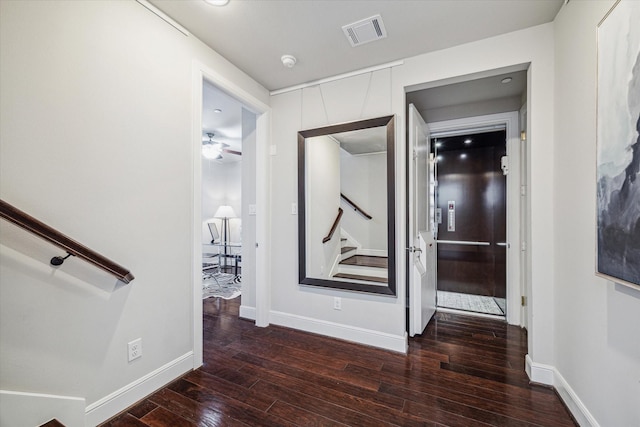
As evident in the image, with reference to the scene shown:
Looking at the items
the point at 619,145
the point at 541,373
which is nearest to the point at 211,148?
the point at 619,145

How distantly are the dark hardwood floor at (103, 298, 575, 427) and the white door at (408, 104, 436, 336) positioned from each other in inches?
11.7

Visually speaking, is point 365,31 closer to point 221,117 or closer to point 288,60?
point 288,60

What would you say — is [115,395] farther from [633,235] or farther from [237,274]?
[237,274]

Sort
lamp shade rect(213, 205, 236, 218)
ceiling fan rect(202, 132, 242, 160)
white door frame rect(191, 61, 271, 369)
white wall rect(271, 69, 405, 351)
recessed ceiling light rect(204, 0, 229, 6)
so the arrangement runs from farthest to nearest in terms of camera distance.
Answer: lamp shade rect(213, 205, 236, 218) < ceiling fan rect(202, 132, 242, 160) < white wall rect(271, 69, 405, 351) < white door frame rect(191, 61, 271, 369) < recessed ceiling light rect(204, 0, 229, 6)

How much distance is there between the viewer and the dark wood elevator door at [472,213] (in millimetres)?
3855

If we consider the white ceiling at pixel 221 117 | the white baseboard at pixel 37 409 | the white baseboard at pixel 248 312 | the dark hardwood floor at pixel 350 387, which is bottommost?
the dark hardwood floor at pixel 350 387

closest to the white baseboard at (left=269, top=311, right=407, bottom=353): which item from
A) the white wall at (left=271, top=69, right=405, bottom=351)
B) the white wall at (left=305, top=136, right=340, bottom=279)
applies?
the white wall at (left=271, top=69, right=405, bottom=351)

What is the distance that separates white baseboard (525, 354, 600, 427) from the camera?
4.70 feet

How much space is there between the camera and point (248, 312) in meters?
3.08

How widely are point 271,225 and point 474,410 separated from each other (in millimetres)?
2263

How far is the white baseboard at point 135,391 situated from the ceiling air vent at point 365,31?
273cm

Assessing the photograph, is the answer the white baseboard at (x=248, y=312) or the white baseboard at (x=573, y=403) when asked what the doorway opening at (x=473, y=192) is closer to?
the white baseboard at (x=573, y=403)

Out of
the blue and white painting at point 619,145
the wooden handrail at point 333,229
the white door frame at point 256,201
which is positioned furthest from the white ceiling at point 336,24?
the wooden handrail at point 333,229

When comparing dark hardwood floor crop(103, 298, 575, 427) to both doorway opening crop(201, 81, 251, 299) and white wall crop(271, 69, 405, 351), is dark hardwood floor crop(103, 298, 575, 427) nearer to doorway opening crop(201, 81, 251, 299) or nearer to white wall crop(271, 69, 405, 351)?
white wall crop(271, 69, 405, 351)
